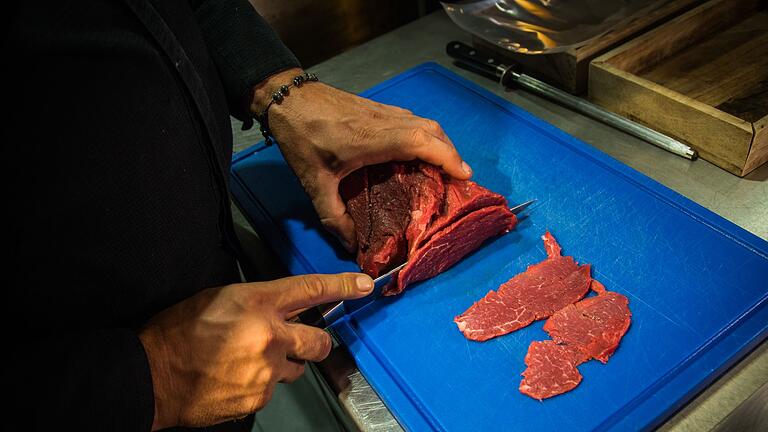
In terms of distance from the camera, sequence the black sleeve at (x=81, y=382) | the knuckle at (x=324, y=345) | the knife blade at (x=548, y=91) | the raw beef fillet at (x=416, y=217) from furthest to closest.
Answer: the knife blade at (x=548, y=91), the raw beef fillet at (x=416, y=217), the knuckle at (x=324, y=345), the black sleeve at (x=81, y=382)

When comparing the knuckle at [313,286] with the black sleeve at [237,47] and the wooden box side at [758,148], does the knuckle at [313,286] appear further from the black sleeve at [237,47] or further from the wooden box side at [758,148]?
the wooden box side at [758,148]

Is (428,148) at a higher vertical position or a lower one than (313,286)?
higher

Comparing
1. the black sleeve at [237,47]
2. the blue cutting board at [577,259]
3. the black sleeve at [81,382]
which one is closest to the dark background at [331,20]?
the black sleeve at [237,47]

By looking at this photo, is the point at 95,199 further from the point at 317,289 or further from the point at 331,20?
the point at 331,20

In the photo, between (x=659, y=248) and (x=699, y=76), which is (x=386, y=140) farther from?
(x=699, y=76)

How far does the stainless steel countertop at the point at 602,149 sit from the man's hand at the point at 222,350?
0.27 m

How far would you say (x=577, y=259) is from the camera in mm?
1882

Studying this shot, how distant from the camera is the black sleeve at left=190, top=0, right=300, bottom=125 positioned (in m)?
2.03

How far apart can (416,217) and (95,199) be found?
0.97 metres

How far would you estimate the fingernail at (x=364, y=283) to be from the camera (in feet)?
5.63

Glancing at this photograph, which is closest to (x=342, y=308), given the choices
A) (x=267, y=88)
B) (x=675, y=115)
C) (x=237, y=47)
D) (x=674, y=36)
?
(x=267, y=88)

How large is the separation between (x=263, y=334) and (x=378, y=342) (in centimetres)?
44

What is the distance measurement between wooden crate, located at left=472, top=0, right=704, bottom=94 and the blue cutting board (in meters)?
0.29

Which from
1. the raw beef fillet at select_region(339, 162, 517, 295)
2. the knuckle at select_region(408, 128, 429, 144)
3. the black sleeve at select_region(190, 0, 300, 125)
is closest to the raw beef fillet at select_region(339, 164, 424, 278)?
the raw beef fillet at select_region(339, 162, 517, 295)
